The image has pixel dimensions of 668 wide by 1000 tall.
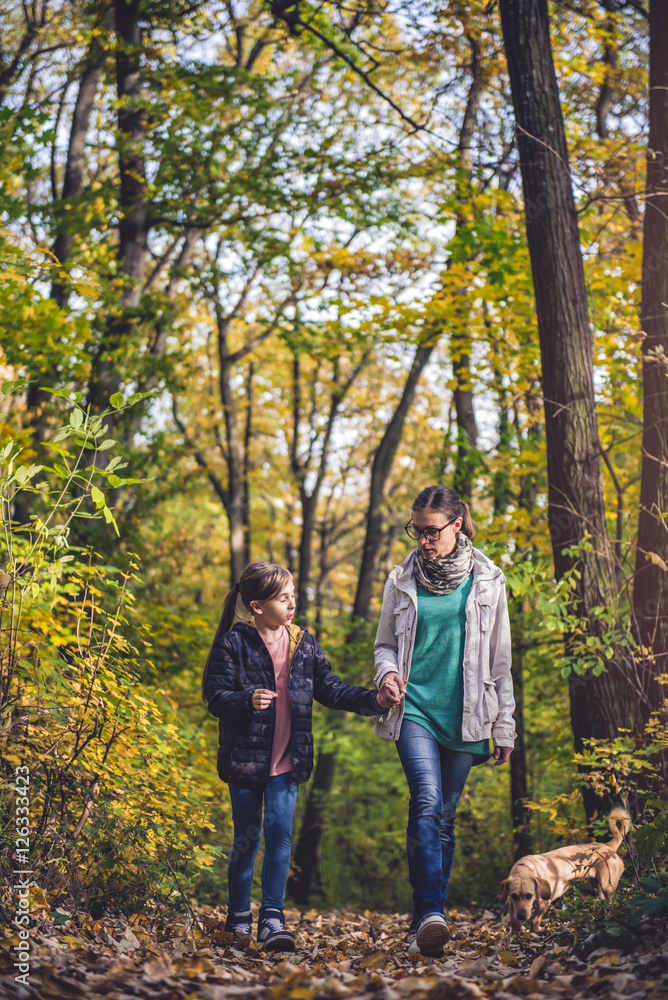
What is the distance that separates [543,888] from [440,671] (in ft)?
4.29

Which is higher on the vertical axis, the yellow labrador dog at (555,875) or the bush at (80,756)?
the bush at (80,756)

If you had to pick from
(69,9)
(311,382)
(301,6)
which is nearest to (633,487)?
(301,6)

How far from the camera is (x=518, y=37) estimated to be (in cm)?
572

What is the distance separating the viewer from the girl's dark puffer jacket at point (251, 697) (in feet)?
12.4

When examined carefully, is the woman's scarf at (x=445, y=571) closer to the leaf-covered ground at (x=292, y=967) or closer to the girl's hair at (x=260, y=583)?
the girl's hair at (x=260, y=583)

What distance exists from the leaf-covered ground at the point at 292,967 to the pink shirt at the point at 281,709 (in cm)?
83

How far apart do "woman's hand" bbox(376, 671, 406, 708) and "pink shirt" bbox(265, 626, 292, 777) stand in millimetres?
502

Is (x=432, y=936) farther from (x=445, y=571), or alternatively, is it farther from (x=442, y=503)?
(x=442, y=503)

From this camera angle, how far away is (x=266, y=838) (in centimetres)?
391

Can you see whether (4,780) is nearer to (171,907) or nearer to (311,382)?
(171,907)

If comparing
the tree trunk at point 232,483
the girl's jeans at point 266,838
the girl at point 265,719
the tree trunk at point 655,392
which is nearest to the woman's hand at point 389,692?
the girl at point 265,719

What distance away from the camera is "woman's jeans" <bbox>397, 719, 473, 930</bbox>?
11.7ft

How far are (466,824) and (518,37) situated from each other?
9.24m

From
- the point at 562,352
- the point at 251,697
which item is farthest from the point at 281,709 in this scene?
the point at 562,352
